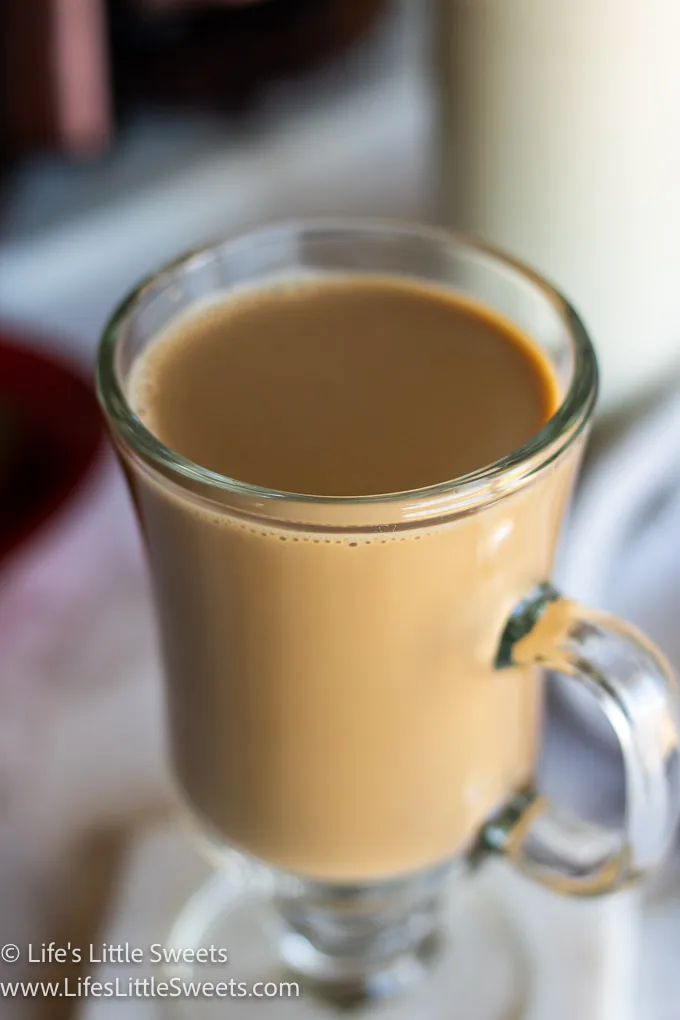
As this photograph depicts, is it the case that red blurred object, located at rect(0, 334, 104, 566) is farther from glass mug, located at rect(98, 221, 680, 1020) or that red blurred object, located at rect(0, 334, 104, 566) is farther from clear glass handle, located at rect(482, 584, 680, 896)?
clear glass handle, located at rect(482, 584, 680, 896)

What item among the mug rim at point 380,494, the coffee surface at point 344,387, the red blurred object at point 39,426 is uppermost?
the mug rim at point 380,494

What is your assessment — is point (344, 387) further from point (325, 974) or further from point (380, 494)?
point (325, 974)

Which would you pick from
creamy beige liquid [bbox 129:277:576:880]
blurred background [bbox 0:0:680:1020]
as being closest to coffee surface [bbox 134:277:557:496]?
creamy beige liquid [bbox 129:277:576:880]

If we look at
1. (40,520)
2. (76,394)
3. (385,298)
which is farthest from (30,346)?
(385,298)

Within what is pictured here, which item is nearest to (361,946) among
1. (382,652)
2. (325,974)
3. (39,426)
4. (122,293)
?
(325,974)

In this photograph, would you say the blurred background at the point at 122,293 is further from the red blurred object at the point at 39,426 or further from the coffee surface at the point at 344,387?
the coffee surface at the point at 344,387

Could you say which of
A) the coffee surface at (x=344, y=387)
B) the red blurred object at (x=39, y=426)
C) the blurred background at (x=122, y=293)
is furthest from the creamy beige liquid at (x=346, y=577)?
the red blurred object at (x=39, y=426)

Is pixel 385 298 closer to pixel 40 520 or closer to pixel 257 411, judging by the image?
pixel 257 411
